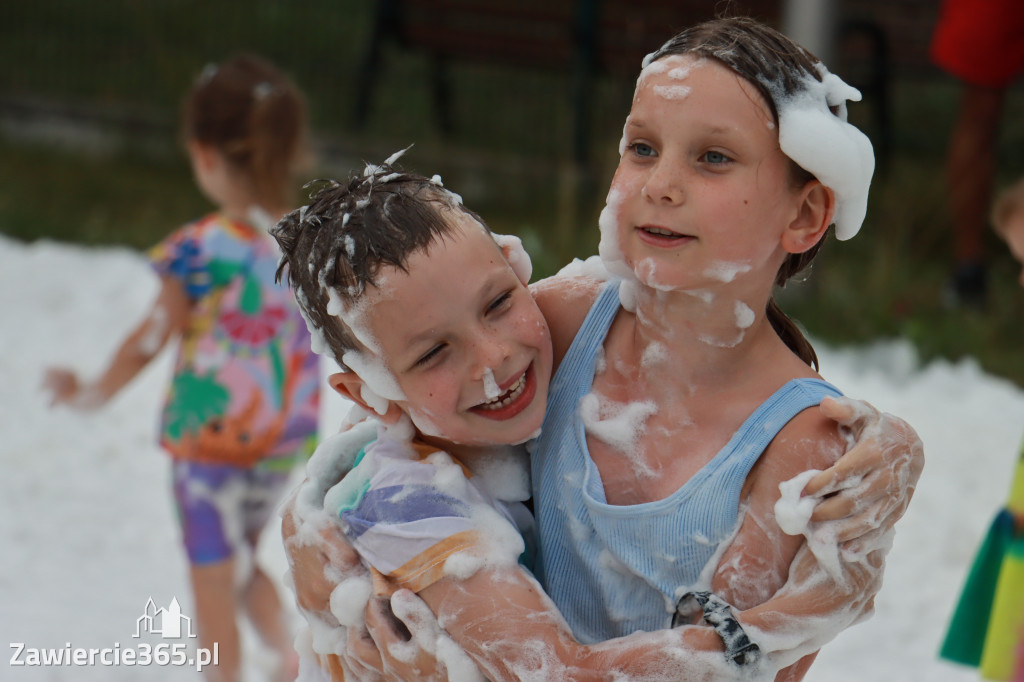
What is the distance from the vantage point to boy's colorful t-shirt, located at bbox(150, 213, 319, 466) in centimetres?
293

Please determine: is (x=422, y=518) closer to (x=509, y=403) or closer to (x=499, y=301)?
(x=509, y=403)

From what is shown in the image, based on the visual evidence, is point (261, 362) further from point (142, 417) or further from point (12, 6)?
point (12, 6)

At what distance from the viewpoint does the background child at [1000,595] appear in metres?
2.24

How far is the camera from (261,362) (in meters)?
2.98

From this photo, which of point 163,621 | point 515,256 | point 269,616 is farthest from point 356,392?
point 163,621

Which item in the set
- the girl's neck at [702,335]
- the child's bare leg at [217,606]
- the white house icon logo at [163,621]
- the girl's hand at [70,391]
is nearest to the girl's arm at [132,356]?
the girl's hand at [70,391]

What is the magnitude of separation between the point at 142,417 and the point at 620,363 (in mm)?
3568

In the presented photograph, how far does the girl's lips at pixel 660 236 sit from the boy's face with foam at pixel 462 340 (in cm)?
20

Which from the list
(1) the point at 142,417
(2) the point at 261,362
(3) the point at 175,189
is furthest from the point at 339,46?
(2) the point at 261,362

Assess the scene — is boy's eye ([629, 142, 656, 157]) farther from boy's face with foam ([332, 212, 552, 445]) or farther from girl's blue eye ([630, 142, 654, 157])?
boy's face with foam ([332, 212, 552, 445])

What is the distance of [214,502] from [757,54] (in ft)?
6.63

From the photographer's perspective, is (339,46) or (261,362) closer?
(261,362)

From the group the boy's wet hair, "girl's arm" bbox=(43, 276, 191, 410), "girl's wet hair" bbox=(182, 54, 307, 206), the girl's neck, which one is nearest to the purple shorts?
"girl's arm" bbox=(43, 276, 191, 410)

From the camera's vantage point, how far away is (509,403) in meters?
1.53
